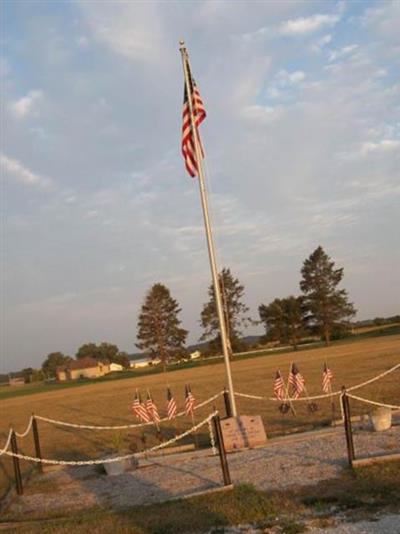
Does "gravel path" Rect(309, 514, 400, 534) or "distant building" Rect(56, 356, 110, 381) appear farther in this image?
"distant building" Rect(56, 356, 110, 381)

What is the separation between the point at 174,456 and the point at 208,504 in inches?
185

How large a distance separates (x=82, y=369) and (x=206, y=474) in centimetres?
11525

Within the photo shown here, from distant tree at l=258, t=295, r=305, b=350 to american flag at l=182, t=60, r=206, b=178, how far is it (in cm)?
6722

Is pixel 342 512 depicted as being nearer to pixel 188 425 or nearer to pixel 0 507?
pixel 0 507

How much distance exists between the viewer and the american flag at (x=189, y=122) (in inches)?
575

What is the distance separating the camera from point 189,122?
575 inches

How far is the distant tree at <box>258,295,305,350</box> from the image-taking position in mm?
82312

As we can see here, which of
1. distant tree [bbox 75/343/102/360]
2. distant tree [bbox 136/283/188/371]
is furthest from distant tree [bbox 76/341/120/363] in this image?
distant tree [bbox 136/283/188/371]

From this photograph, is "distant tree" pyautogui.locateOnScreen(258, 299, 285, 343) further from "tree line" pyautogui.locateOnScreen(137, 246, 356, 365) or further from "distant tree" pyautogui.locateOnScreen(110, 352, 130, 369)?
"distant tree" pyautogui.locateOnScreen(110, 352, 130, 369)

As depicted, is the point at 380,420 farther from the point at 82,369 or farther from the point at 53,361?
the point at 53,361

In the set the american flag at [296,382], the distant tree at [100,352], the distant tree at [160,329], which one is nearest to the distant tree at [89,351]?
the distant tree at [100,352]

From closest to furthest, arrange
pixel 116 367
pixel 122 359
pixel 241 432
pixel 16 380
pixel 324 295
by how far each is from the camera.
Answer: pixel 241 432 → pixel 324 295 → pixel 116 367 → pixel 122 359 → pixel 16 380

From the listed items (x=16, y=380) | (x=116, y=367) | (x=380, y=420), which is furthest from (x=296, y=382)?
(x=16, y=380)

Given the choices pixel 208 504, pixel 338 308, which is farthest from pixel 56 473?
pixel 338 308
